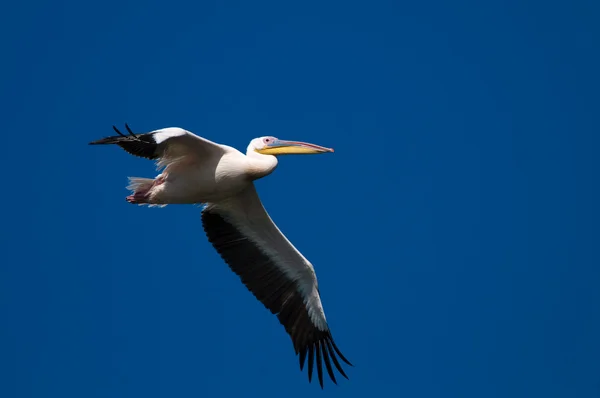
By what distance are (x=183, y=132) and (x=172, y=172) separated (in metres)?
1.13

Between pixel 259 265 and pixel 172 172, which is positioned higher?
pixel 172 172

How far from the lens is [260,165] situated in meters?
11.2

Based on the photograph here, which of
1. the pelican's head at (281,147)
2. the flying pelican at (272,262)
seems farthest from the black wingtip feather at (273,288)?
the pelican's head at (281,147)

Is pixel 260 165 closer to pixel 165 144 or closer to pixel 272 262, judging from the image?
pixel 165 144

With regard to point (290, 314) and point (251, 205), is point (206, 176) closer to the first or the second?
point (251, 205)

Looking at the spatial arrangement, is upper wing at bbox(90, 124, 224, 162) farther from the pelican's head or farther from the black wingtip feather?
the black wingtip feather

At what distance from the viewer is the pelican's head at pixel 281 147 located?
11.7m

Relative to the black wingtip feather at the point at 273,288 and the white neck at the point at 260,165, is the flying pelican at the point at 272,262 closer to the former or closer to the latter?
the black wingtip feather at the point at 273,288

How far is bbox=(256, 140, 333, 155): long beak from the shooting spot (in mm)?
11672

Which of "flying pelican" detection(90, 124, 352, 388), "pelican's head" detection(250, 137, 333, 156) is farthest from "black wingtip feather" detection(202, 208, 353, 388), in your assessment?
"pelican's head" detection(250, 137, 333, 156)

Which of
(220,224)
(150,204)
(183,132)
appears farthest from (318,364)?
(183,132)

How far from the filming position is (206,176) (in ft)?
37.0

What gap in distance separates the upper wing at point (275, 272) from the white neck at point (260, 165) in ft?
3.61

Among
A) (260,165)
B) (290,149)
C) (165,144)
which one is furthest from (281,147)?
(165,144)
